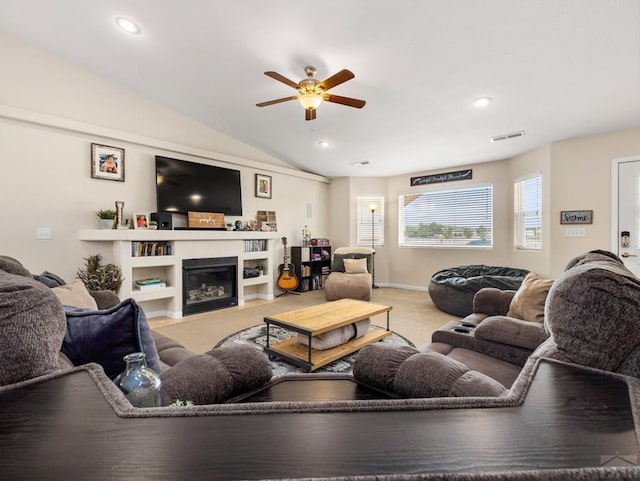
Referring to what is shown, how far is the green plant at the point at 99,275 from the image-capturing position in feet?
11.3

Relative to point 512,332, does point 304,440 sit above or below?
above

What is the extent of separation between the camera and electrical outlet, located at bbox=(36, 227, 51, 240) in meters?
3.36

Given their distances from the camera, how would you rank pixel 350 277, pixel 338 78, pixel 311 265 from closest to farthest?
pixel 338 78, pixel 350 277, pixel 311 265

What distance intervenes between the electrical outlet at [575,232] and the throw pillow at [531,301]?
2.64m

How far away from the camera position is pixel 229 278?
15.9 feet

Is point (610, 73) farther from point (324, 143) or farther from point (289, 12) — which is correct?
point (324, 143)

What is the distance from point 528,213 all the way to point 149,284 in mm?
5615

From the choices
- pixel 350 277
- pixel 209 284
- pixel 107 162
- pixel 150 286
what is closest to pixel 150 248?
pixel 150 286

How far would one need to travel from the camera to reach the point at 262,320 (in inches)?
156

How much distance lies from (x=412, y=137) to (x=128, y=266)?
4096 mm

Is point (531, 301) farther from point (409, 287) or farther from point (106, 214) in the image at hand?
point (106, 214)

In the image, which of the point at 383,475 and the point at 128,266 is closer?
the point at 383,475

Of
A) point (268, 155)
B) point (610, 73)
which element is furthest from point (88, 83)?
point (610, 73)

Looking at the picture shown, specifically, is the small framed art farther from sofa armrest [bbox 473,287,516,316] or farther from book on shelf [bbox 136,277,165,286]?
sofa armrest [bbox 473,287,516,316]
